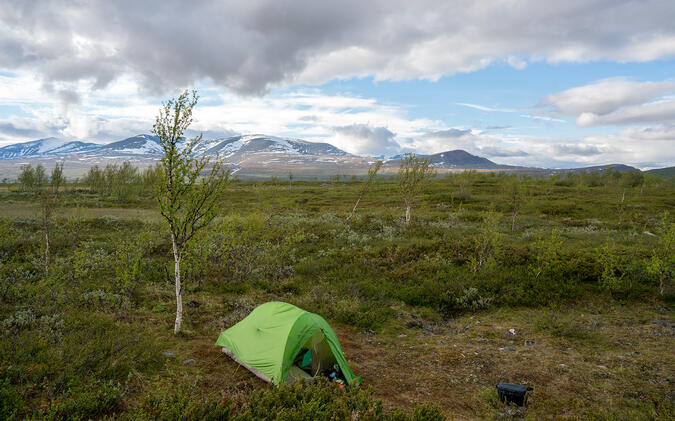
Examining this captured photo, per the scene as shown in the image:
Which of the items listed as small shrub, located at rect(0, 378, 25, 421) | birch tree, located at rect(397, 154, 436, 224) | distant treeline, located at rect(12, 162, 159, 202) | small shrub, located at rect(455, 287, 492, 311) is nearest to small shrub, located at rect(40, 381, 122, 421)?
small shrub, located at rect(0, 378, 25, 421)

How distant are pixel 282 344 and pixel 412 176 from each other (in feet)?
77.9

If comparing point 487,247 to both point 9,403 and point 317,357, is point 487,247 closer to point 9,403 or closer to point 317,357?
point 317,357

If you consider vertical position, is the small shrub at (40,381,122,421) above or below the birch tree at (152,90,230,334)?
below

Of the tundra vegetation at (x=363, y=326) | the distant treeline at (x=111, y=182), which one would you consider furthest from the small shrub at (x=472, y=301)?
the distant treeline at (x=111, y=182)

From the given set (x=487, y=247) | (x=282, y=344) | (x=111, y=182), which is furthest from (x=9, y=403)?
(x=111, y=182)

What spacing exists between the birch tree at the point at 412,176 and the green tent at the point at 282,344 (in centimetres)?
2123

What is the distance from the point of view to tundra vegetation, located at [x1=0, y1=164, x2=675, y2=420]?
23.1 ft

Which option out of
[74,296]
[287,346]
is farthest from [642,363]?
[74,296]

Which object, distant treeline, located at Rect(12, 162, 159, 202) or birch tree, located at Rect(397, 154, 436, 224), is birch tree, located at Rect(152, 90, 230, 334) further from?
distant treeline, located at Rect(12, 162, 159, 202)

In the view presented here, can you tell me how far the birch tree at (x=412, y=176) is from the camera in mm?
30281

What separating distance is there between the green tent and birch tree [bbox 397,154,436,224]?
21226 millimetres

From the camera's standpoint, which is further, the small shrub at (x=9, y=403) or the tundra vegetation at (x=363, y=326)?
the tundra vegetation at (x=363, y=326)

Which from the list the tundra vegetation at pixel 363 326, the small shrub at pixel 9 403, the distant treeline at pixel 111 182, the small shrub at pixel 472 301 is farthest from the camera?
the distant treeline at pixel 111 182

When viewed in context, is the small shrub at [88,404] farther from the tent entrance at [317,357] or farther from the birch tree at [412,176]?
the birch tree at [412,176]
